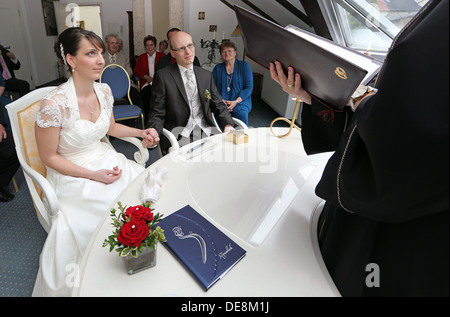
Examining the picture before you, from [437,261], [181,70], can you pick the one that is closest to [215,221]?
[437,261]

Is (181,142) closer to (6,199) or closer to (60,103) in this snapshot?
(60,103)

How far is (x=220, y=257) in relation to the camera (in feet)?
2.91

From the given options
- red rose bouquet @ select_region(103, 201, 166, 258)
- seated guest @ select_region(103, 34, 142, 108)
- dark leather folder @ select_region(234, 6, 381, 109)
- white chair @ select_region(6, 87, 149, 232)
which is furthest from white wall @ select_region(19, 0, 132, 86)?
red rose bouquet @ select_region(103, 201, 166, 258)

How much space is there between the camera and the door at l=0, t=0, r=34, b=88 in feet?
18.6

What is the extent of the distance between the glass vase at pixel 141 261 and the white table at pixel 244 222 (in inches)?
0.7

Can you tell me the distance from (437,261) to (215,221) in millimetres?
695

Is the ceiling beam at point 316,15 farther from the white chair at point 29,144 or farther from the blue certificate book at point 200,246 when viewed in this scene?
the blue certificate book at point 200,246

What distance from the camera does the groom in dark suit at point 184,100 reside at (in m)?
2.48

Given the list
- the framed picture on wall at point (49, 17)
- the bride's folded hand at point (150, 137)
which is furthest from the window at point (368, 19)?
the framed picture on wall at point (49, 17)

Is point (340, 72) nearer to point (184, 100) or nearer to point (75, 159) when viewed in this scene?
point (75, 159)

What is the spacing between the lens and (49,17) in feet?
22.5

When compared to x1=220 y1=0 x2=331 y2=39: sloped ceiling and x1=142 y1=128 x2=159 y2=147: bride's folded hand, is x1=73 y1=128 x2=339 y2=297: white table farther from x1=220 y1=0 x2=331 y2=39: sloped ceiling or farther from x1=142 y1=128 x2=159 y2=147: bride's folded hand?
x1=220 y1=0 x2=331 y2=39: sloped ceiling

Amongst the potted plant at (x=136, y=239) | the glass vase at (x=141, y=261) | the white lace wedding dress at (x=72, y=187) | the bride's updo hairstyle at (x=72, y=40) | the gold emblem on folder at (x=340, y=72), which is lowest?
the white lace wedding dress at (x=72, y=187)

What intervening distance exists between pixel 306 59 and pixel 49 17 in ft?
27.3
